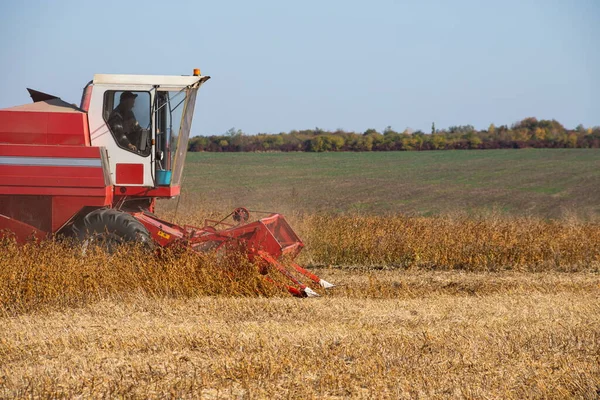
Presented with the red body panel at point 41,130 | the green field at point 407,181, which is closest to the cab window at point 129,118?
the red body panel at point 41,130

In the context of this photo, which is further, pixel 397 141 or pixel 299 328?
pixel 397 141

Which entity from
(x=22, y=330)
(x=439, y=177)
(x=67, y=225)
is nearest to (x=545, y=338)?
(x=22, y=330)

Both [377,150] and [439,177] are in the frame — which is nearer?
[439,177]

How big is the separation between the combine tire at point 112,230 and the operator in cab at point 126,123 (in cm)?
91

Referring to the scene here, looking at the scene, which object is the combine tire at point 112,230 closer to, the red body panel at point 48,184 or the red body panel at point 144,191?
the red body panel at point 48,184

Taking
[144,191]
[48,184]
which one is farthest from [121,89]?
[48,184]

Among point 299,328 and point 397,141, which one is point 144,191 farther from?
point 397,141

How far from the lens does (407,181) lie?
31.5m

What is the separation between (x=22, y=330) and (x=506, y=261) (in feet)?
24.1

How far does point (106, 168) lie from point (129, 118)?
2.19ft

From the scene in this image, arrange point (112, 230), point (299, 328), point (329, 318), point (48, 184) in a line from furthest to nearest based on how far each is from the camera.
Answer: point (48, 184) → point (112, 230) → point (329, 318) → point (299, 328)

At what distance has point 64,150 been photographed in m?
9.51

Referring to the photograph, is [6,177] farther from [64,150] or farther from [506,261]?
[506,261]

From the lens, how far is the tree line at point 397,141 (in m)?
43.7
